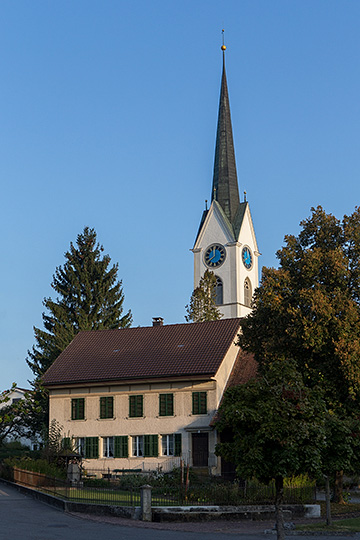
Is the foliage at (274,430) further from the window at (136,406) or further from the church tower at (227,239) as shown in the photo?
the church tower at (227,239)

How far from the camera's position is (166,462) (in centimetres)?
3634

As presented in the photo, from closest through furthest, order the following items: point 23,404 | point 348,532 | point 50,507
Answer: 1. point 348,532
2. point 50,507
3. point 23,404

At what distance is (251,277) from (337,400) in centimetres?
5577

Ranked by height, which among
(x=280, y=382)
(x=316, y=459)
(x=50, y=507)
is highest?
(x=280, y=382)

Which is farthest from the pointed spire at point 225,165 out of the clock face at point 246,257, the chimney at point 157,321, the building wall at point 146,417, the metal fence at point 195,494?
the metal fence at point 195,494

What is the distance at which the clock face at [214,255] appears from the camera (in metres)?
81.9

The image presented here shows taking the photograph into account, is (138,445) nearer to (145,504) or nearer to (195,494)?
(195,494)

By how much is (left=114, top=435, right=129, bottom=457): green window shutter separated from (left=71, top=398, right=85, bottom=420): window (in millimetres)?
2489

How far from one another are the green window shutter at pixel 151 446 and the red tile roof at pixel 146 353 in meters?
3.11

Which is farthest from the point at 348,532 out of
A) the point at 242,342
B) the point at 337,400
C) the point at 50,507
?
the point at 242,342

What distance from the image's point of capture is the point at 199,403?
3659cm

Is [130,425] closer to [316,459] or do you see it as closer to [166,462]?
[166,462]

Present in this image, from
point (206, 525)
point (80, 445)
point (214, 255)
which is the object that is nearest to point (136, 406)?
point (80, 445)

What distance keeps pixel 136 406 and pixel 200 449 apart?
4214 millimetres
